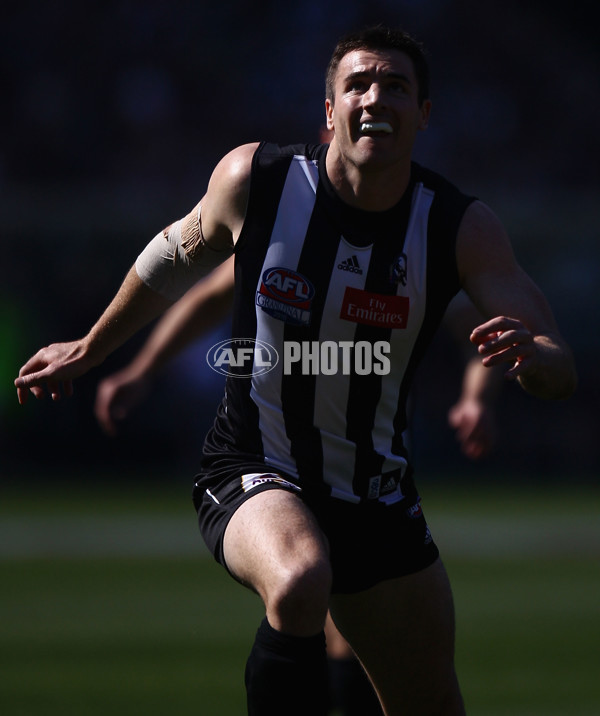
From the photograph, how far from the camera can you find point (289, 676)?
2977 millimetres

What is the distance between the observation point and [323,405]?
3.68 meters

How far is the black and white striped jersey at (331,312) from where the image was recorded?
365cm

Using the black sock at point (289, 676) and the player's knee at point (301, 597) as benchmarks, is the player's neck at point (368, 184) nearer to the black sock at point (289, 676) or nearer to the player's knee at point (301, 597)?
the player's knee at point (301, 597)

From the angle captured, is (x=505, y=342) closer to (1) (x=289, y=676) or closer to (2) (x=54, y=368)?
(1) (x=289, y=676)

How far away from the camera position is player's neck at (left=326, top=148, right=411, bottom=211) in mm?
3709

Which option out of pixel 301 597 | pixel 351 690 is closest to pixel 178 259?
pixel 301 597

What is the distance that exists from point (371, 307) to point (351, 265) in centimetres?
14

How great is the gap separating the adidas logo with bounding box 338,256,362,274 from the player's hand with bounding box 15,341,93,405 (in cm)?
91

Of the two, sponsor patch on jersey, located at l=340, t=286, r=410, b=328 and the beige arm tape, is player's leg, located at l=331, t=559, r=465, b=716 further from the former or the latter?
the beige arm tape

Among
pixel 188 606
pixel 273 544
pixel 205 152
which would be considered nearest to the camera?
pixel 273 544

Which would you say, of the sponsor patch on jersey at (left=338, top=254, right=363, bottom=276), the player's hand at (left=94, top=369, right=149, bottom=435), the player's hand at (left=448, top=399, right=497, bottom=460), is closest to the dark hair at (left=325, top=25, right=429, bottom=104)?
the sponsor patch on jersey at (left=338, top=254, right=363, bottom=276)

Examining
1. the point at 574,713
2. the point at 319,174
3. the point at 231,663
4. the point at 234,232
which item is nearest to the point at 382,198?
the point at 319,174

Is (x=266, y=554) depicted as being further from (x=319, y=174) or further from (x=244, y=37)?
(x=244, y=37)

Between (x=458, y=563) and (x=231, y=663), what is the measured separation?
4.22 metres
